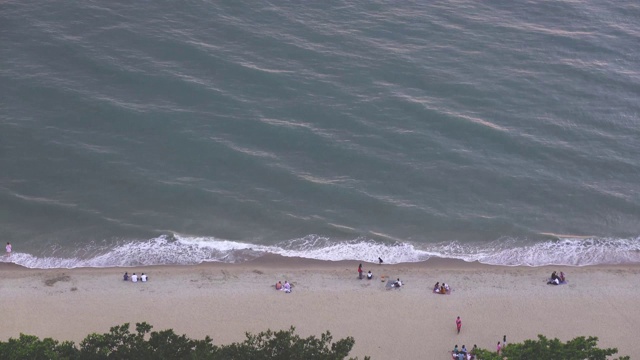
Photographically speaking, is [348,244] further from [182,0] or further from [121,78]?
[182,0]

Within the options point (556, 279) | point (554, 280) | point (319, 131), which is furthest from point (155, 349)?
point (319, 131)

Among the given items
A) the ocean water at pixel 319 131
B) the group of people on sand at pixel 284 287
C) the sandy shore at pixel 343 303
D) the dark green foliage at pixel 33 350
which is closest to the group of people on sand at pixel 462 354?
the sandy shore at pixel 343 303

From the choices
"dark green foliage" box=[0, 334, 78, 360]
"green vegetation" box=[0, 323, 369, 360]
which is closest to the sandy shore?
"green vegetation" box=[0, 323, 369, 360]

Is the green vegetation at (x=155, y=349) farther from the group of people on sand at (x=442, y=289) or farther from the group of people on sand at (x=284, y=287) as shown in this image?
the group of people on sand at (x=442, y=289)

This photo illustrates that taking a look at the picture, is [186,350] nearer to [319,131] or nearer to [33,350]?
[33,350]

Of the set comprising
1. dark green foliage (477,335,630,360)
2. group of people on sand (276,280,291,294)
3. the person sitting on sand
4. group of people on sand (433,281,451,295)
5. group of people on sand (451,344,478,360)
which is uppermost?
dark green foliage (477,335,630,360)

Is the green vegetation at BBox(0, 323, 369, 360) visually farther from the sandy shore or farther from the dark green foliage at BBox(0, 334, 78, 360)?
the sandy shore
